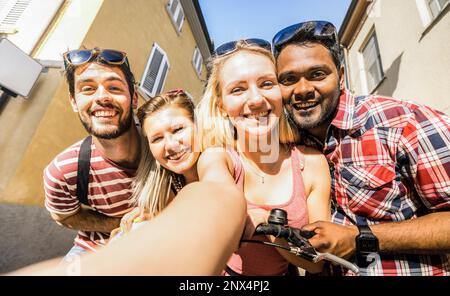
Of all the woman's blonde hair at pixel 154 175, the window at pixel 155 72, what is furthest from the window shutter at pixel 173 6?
the woman's blonde hair at pixel 154 175

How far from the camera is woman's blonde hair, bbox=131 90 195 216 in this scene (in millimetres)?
1979

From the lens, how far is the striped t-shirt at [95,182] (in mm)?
2264

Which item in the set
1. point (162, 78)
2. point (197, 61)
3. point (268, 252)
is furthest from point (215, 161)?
point (197, 61)

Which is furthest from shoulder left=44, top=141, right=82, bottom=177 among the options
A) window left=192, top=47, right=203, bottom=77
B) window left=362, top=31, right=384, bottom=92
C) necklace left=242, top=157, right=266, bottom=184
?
window left=192, top=47, right=203, bottom=77

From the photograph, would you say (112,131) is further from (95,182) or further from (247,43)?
(247,43)

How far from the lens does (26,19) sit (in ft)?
14.6

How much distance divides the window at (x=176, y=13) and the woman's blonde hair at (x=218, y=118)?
7004 mm

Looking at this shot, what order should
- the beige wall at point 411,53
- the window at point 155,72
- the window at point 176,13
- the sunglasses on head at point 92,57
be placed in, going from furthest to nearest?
the window at point 176,13, the window at point 155,72, the beige wall at point 411,53, the sunglasses on head at point 92,57

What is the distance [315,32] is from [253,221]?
1.58 m

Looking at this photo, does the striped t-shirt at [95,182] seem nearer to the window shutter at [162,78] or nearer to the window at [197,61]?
the window shutter at [162,78]

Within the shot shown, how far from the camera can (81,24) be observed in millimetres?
4504

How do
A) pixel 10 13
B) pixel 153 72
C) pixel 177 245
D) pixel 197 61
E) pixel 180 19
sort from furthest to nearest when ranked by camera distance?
pixel 197 61, pixel 180 19, pixel 153 72, pixel 10 13, pixel 177 245
